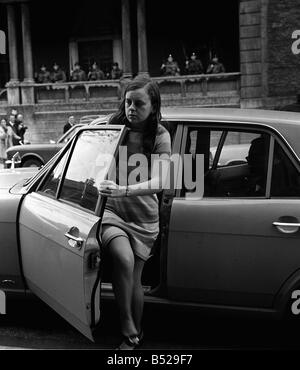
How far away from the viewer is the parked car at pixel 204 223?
11.5ft

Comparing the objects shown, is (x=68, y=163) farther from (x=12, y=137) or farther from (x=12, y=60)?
(x=12, y=60)

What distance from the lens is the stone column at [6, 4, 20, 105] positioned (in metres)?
22.0

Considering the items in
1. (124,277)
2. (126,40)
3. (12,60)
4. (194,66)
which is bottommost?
(124,277)

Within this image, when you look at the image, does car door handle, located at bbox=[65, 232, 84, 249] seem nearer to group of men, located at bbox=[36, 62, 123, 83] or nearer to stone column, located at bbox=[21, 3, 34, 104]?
group of men, located at bbox=[36, 62, 123, 83]

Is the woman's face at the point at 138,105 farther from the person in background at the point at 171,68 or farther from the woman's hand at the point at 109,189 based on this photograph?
the person in background at the point at 171,68

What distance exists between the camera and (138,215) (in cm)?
338

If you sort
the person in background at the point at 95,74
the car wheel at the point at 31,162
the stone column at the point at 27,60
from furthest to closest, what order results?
the stone column at the point at 27,60 → the person in background at the point at 95,74 → the car wheel at the point at 31,162

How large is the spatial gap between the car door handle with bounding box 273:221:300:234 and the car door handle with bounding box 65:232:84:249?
125 centimetres

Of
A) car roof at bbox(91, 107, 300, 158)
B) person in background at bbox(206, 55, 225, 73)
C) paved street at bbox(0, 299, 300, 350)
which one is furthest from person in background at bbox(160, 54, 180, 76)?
car roof at bbox(91, 107, 300, 158)

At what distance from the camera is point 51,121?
70.2 ft

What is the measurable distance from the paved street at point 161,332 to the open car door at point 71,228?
1.50ft

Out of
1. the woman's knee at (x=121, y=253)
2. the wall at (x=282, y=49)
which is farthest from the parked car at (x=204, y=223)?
the wall at (x=282, y=49)

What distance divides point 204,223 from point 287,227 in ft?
1.72

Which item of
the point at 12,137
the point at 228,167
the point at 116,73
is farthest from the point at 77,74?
the point at 228,167
